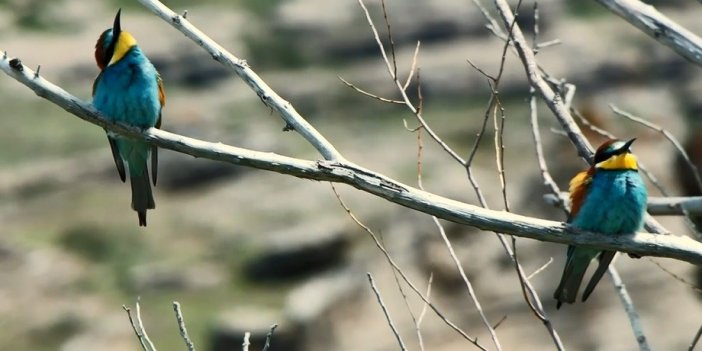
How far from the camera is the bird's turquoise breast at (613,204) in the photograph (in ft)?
11.1

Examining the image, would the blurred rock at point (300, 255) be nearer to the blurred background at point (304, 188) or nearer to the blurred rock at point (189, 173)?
the blurred background at point (304, 188)

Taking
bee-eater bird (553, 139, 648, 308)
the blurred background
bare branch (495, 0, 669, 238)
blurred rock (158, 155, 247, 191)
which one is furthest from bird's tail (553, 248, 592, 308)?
blurred rock (158, 155, 247, 191)

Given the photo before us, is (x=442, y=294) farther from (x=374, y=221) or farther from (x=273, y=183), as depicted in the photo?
(x=273, y=183)

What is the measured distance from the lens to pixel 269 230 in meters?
10.9

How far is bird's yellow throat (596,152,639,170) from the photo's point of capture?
364 cm

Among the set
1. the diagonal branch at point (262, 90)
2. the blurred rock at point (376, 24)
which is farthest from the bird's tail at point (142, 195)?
the blurred rock at point (376, 24)

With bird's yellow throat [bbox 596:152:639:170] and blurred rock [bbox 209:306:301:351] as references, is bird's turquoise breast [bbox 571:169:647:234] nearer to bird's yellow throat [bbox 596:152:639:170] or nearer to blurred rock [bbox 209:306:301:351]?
bird's yellow throat [bbox 596:152:639:170]

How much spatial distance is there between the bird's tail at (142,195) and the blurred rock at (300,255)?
6139 mm

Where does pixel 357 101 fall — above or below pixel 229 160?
above

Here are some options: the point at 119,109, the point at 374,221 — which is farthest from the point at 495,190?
the point at 119,109

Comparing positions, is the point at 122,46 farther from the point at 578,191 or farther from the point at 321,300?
the point at 321,300

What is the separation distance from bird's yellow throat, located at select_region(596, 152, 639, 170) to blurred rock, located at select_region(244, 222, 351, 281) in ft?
22.0

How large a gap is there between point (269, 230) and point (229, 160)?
26.4ft

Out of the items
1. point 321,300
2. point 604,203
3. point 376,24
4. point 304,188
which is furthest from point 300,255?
point 604,203
